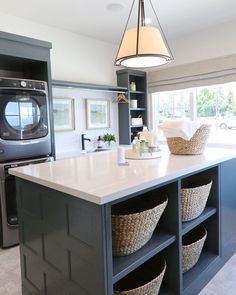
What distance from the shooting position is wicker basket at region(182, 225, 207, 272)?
1.79 meters

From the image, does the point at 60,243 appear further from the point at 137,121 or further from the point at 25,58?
the point at 137,121

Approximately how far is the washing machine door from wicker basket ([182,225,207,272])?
6.00 ft

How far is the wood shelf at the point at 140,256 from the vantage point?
1.22 m

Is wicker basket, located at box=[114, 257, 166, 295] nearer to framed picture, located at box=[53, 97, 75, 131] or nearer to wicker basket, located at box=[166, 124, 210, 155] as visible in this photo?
wicker basket, located at box=[166, 124, 210, 155]

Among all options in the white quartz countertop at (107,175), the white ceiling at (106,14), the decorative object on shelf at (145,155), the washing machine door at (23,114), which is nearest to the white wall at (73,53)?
the white ceiling at (106,14)

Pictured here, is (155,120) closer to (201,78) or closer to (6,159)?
(201,78)

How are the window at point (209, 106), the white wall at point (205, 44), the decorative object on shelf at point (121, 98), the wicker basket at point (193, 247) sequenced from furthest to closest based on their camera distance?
1. the decorative object on shelf at point (121, 98)
2. the window at point (209, 106)
3. the white wall at point (205, 44)
4. the wicker basket at point (193, 247)

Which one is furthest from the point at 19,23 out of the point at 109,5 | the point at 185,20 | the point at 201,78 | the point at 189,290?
the point at 189,290

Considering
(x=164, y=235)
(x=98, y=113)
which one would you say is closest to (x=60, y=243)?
(x=164, y=235)

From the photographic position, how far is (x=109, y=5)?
9.40 ft

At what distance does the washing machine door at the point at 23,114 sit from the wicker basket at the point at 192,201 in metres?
1.76

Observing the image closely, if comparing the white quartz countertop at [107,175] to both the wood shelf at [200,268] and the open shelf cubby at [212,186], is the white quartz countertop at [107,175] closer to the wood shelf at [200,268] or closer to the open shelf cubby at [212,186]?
the open shelf cubby at [212,186]

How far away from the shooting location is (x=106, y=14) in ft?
10.2

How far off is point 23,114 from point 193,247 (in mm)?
2045
